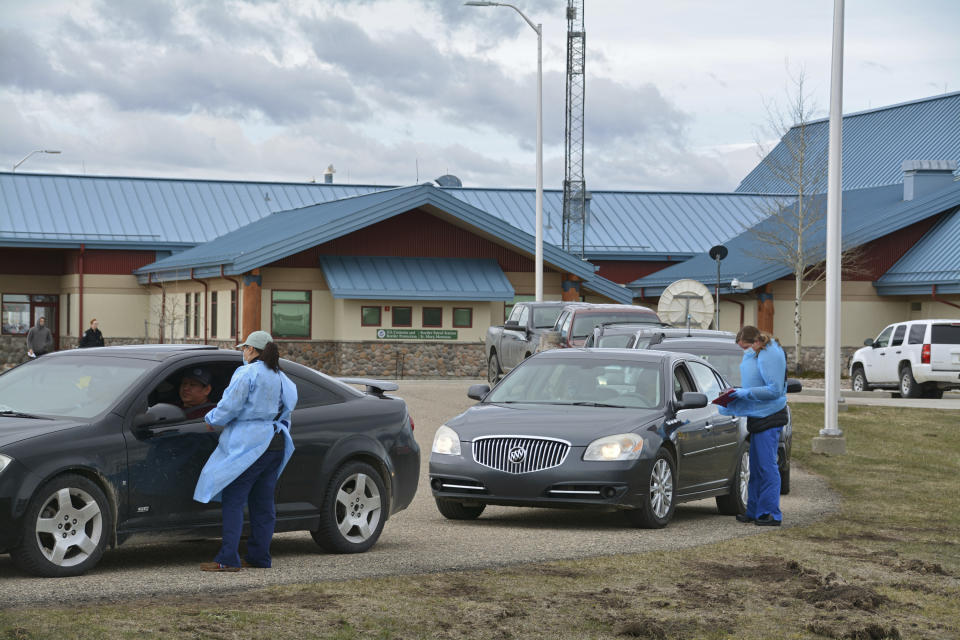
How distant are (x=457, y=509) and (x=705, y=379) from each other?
9.80ft

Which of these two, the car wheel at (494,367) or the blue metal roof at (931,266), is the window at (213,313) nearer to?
the car wheel at (494,367)

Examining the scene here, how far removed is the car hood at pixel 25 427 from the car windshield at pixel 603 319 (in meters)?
17.9

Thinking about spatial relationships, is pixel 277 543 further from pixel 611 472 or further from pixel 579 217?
pixel 579 217

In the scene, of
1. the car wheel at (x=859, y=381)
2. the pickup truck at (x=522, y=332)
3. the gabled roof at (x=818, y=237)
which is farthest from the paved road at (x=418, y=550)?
the gabled roof at (x=818, y=237)

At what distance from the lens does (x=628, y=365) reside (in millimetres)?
13734

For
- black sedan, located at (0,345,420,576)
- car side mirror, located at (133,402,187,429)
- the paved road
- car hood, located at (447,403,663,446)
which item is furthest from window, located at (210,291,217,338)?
car side mirror, located at (133,402,187,429)

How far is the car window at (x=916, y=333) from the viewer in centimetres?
3262

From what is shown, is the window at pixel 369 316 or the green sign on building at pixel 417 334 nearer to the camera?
the window at pixel 369 316

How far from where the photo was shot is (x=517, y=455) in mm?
12484

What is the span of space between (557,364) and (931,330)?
2057cm

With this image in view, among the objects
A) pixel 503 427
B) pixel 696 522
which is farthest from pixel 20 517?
pixel 696 522

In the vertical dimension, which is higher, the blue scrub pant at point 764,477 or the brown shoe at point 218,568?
the blue scrub pant at point 764,477

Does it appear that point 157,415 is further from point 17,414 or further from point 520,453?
point 520,453

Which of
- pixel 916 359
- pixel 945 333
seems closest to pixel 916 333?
pixel 916 359
